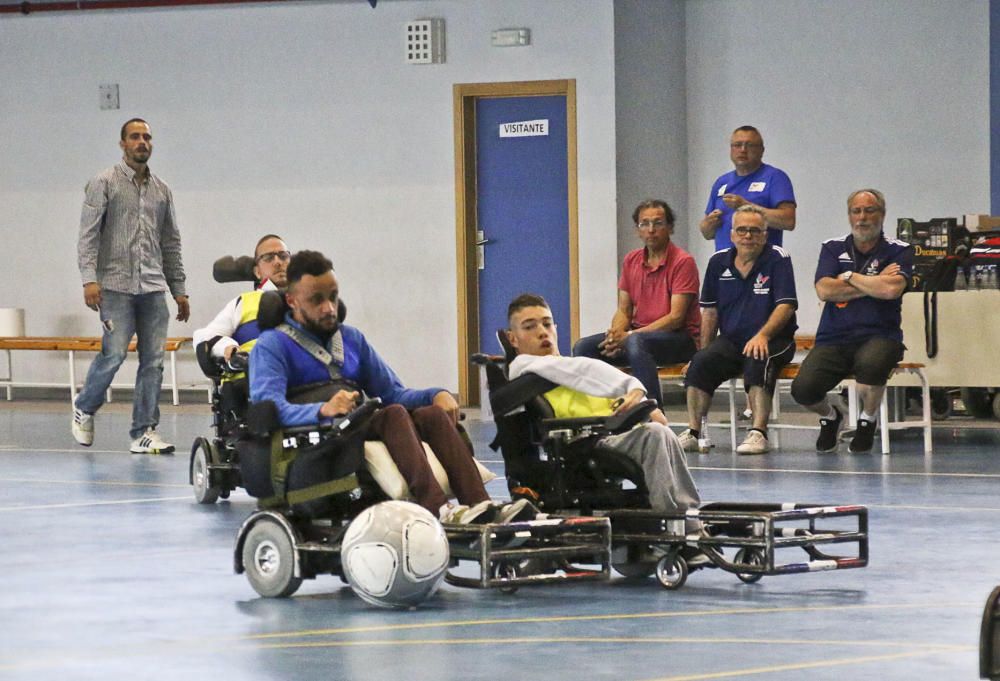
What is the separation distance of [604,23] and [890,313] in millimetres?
3874

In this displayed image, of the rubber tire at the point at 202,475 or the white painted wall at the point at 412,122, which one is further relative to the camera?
the white painted wall at the point at 412,122

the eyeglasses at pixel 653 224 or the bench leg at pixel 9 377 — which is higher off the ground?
the eyeglasses at pixel 653 224

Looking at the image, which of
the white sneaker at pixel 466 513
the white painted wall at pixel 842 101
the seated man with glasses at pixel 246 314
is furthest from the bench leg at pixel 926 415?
the white sneaker at pixel 466 513

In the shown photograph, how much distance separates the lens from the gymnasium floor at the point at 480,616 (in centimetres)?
379

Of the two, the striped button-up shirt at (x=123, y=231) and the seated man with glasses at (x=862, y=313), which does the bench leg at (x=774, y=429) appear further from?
the striped button-up shirt at (x=123, y=231)

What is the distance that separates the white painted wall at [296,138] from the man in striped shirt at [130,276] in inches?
131

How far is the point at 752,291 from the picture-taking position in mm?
8766

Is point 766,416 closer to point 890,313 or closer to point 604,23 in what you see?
point 890,313

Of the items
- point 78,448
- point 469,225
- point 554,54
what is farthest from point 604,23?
point 78,448

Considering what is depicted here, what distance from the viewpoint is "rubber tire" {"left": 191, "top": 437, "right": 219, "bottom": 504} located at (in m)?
6.96

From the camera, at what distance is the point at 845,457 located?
852 cm

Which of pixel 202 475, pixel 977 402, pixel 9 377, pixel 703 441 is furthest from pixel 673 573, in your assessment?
pixel 9 377

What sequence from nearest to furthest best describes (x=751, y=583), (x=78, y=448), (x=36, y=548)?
(x=751, y=583), (x=36, y=548), (x=78, y=448)

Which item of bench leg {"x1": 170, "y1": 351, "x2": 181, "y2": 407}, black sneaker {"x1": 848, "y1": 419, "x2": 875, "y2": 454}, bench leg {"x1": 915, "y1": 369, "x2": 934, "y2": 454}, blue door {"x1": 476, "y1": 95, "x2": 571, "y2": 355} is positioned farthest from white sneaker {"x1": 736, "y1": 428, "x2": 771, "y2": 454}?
bench leg {"x1": 170, "y1": 351, "x2": 181, "y2": 407}
